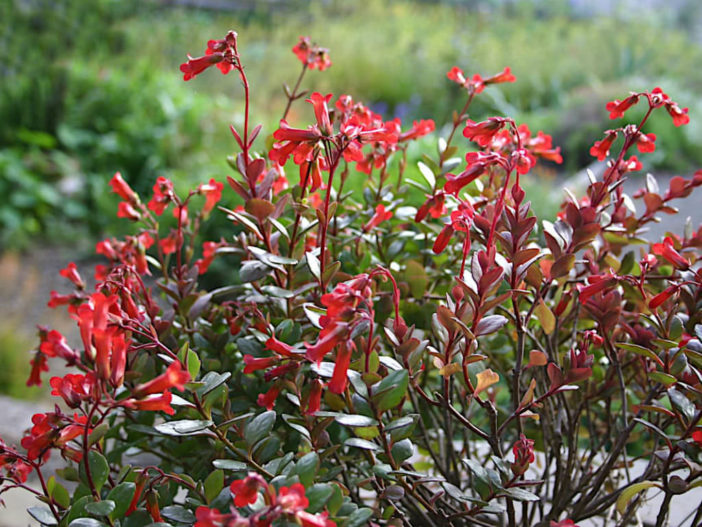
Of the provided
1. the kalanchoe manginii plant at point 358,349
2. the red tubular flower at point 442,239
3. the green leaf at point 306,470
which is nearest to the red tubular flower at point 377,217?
the kalanchoe manginii plant at point 358,349

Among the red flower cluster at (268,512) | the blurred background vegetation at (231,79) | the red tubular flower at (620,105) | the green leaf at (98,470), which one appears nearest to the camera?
the red flower cluster at (268,512)

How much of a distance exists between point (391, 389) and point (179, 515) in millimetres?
225

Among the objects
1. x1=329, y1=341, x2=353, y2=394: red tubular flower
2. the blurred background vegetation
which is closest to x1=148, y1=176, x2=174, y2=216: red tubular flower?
x1=329, y1=341, x2=353, y2=394: red tubular flower

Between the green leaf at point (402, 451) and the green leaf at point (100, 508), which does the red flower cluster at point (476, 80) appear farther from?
the green leaf at point (100, 508)

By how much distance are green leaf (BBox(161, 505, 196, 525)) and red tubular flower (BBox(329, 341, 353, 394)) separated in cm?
21

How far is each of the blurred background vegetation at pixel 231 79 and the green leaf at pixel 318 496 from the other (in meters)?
3.00

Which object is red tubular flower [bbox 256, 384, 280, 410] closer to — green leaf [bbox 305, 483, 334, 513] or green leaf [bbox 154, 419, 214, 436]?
green leaf [bbox 154, 419, 214, 436]

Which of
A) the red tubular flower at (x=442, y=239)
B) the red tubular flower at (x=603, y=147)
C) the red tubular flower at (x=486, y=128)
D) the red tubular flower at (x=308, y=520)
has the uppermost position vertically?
the red tubular flower at (x=486, y=128)

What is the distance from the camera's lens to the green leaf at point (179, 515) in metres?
0.66

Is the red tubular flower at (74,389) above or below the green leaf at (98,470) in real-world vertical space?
above

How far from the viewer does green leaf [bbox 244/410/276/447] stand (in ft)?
2.21

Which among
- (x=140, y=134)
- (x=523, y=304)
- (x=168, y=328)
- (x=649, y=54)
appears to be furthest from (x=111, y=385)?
(x=649, y=54)

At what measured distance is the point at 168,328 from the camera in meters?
0.85

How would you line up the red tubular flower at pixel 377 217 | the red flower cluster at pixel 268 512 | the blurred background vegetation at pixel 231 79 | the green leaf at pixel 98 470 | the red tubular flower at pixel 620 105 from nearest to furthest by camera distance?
the red flower cluster at pixel 268 512
the green leaf at pixel 98 470
the red tubular flower at pixel 620 105
the red tubular flower at pixel 377 217
the blurred background vegetation at pixel 231 79
